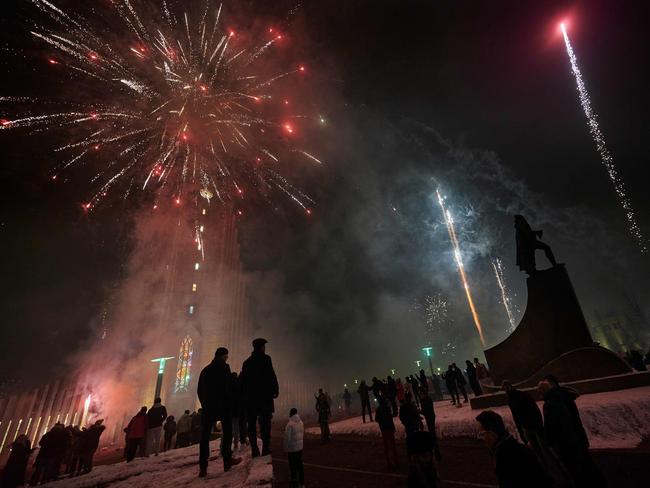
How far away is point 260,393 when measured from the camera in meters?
6.18

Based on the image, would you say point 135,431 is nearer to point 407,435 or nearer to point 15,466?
point 15,466

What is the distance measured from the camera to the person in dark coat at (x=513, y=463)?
2.63 metres

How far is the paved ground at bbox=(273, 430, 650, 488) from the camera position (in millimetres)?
5846

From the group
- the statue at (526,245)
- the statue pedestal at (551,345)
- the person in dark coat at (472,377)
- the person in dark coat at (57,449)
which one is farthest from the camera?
the person in dark coat at (472,377)

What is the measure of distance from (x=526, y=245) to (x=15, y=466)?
20212 millimetres

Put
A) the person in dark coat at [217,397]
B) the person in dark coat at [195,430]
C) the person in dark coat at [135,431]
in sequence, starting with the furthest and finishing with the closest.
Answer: the person in dark coat at [195,430]
the person in dark coat at [135,431]
the person in dark coat at [217,397]

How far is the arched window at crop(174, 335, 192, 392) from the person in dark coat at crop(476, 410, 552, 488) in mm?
58532

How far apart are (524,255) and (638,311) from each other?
4460 inches

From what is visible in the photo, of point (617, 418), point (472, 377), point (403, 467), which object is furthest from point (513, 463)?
point (472, 377)

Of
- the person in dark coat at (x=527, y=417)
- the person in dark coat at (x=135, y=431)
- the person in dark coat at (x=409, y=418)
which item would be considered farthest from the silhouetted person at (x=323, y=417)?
the person in dark coat at (x=527, y=417)

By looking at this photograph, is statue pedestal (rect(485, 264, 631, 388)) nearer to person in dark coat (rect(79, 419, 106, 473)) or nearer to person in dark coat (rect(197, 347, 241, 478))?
person in dark coat (rect(197, 347, 241, 478))

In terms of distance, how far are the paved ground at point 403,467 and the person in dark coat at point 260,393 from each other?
9.99 feet

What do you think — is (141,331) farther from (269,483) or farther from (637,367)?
(637,367)

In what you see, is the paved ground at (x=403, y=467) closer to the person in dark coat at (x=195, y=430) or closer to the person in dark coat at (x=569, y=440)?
the person in dark coat at (x=569, y=440)
